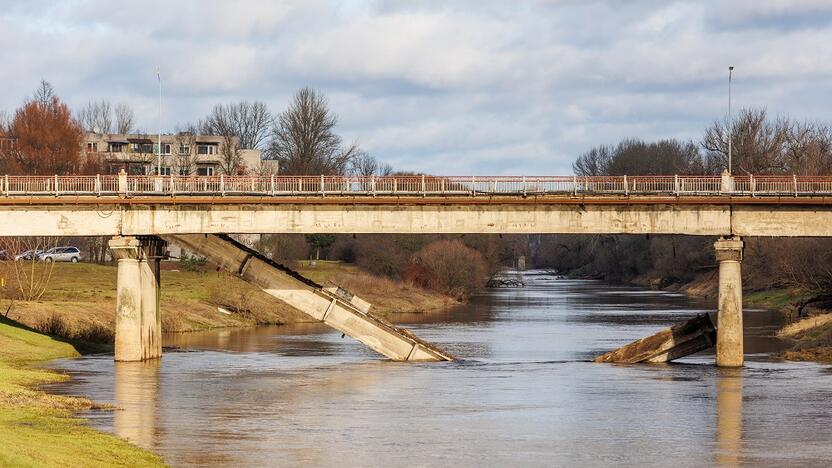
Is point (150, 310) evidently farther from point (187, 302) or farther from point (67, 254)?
point (67, 254)

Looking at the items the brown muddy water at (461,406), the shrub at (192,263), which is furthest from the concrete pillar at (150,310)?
the shrub at (192,263)

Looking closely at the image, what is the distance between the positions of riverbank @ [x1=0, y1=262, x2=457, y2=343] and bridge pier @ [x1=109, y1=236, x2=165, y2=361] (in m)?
9.96

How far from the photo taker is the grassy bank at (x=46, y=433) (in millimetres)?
31203

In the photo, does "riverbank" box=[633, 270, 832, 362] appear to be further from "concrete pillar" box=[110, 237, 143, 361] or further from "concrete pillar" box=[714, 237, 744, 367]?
"concrete pillar" box=[110, 237, 143, 361]

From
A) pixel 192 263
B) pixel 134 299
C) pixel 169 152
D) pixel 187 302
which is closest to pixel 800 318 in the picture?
pixel 187 302

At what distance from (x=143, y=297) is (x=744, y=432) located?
33.4 meters

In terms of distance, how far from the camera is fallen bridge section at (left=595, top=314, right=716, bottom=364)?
215 ft

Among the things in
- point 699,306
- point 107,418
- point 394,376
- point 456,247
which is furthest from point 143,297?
point 456,247

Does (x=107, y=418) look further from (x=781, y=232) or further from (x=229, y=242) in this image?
(x=781, y=232)

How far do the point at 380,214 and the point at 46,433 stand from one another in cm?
2993

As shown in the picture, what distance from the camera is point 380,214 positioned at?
6419 centimetres

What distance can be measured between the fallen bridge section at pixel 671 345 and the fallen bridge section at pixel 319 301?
9.08 m

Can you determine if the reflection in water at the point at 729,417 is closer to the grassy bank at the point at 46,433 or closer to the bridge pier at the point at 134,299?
the grassy bank at the point at 46,433

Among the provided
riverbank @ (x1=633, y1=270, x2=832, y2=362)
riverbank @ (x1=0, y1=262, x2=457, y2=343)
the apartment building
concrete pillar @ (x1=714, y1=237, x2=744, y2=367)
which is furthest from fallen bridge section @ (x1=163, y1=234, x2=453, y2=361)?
the apartment building
